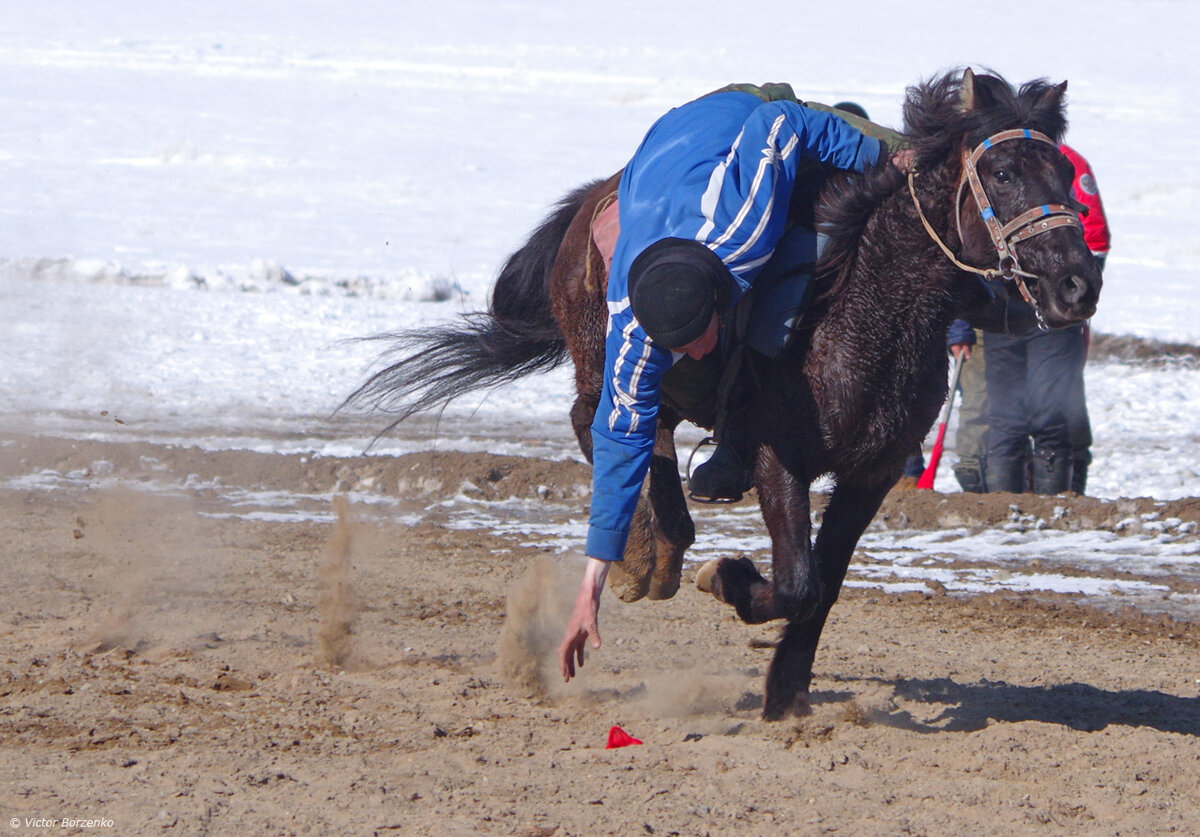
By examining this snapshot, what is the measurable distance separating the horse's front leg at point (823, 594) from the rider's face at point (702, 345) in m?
0.71

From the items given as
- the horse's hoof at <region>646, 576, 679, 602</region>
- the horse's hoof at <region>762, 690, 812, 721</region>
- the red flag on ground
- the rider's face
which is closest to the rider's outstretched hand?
the red flag on ground

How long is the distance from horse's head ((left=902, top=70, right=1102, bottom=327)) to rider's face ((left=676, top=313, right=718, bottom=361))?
0.72 m

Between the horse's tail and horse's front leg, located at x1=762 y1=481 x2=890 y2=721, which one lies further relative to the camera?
the horse's tail

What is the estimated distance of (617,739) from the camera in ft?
13.4

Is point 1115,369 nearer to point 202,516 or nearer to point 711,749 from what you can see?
point 202,516

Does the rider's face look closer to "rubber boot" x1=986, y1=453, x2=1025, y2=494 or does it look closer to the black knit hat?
the black knit hat

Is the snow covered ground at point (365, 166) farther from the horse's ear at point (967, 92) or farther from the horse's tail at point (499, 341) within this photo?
the horse's tail at point (499, 341)

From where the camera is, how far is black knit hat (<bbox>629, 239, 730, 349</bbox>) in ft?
11.9

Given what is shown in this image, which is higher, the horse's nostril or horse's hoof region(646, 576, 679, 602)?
the horse's nostril

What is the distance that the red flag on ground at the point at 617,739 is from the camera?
407 cm

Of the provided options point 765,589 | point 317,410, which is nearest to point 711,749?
point 765,589

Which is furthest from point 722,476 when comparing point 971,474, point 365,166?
point 365,166

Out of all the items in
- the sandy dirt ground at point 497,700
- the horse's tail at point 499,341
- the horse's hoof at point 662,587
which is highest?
the horse's tail at point 499,341

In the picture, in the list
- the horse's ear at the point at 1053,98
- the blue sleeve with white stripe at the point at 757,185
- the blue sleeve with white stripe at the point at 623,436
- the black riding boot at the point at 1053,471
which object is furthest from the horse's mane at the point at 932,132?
the black riding boot at the point at 1053,471
